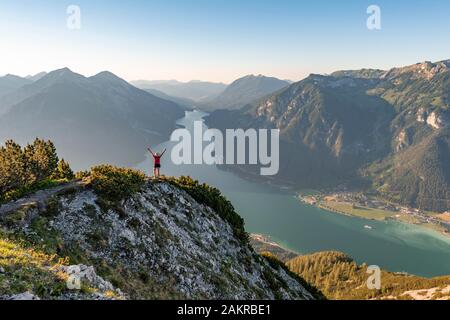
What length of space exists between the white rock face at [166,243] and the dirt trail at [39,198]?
151cm

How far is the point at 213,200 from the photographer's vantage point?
198 feet

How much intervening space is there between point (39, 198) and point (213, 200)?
2961cm

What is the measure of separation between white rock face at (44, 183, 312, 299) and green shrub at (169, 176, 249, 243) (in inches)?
114

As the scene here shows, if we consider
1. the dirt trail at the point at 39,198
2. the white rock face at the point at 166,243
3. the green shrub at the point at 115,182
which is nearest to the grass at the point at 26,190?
the dirt trail at the point at 39,198

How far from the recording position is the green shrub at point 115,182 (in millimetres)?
41094

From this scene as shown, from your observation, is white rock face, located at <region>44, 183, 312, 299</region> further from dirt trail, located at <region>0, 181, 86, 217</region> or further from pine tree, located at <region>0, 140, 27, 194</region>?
pine tree, located at <region>0, 140, 27, 194</region>

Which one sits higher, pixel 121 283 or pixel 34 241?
pixel 34 241

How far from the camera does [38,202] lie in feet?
116

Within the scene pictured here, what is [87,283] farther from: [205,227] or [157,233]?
[205,227]

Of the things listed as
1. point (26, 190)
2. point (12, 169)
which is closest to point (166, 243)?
point (26, 190)

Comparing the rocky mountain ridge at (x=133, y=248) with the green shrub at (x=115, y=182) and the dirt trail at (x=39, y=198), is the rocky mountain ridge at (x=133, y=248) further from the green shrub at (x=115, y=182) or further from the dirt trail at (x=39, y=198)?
the green shrub at (x=115, y=182)
